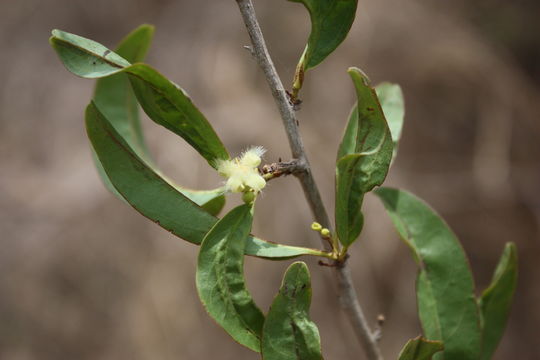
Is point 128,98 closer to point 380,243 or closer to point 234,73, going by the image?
point 380,243

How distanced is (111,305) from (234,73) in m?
1.86

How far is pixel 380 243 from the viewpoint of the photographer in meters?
3.51

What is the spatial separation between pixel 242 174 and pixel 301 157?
94 millimetres

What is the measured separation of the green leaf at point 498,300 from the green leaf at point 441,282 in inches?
2.8

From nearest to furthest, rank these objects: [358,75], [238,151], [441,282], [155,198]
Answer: [358,75] < [155,198] < [441,282] < [238,151]

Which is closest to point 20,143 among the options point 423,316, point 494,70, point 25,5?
point 25,5

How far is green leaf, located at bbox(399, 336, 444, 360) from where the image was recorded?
0.80 m

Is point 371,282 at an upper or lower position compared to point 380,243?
lower

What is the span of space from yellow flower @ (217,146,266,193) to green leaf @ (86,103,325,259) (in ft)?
0.20

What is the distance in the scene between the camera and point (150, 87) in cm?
75

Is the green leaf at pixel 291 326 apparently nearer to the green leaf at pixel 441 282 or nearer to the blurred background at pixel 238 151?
the green leaf at pixel 441 282

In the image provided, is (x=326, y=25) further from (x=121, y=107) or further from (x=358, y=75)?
(x=121, y=107)

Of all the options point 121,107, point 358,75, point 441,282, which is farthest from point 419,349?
point 121,107

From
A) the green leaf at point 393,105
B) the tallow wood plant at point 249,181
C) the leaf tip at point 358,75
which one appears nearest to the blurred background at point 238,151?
the green leaf at point 393,105
